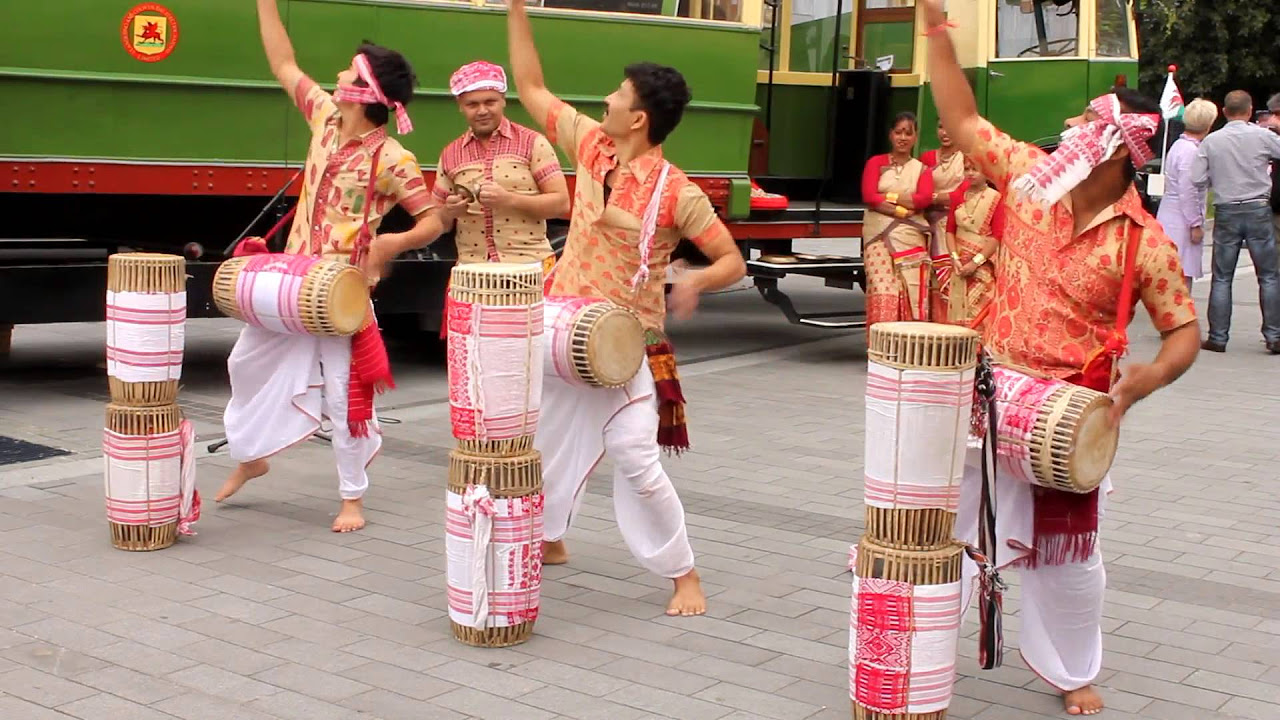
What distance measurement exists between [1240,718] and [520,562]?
2.05 metres

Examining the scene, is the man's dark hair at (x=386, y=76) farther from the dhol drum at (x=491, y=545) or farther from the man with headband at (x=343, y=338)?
the dhol drum at (x=491, y=545)

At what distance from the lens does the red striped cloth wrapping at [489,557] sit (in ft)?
15.0

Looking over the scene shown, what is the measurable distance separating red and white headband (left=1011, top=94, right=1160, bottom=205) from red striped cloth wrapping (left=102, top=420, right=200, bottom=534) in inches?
122

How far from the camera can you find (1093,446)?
3.85 metres

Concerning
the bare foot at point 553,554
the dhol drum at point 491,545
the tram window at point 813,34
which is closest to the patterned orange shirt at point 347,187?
the bare foot at point 553,554

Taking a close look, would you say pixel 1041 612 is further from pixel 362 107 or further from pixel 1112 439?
pixel 362 107

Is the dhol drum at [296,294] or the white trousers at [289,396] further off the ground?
the dhol drum at [296,294]

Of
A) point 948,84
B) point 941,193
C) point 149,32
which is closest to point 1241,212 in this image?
point 941,193

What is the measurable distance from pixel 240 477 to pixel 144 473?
33.7 inches

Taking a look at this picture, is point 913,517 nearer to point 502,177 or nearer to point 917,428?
point 917,428

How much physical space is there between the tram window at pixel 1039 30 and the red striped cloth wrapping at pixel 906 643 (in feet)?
29.0

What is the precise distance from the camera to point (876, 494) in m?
3.81

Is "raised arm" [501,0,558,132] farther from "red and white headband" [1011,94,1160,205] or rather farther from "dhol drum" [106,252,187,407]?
"red and white headband" [1011,94,1160,205]

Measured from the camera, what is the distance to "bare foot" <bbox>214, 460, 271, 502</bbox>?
246 inches
